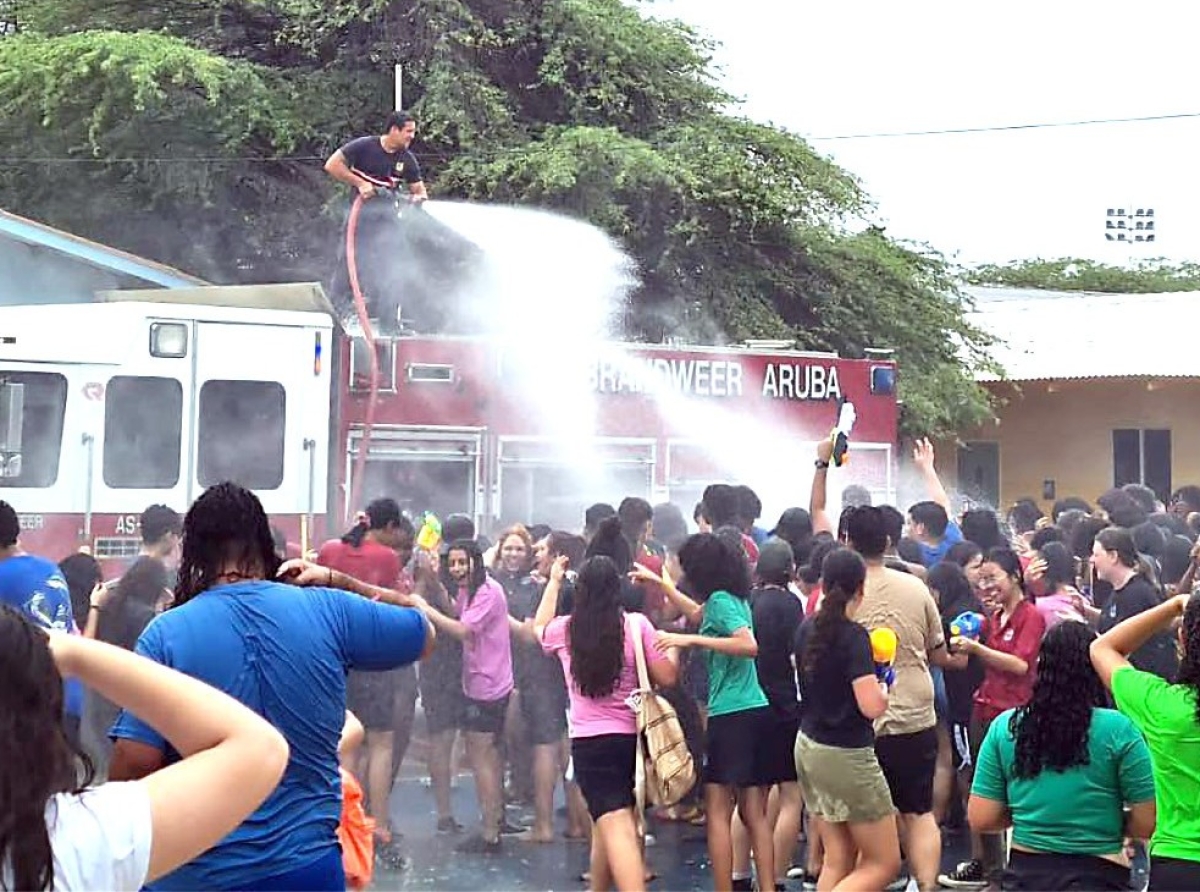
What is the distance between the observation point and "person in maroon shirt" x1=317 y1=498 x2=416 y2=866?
8.11m

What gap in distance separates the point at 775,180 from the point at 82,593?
13190mm

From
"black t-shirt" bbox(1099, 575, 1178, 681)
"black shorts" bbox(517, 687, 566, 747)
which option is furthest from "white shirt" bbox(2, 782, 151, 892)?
"black shorts" bbox(517, 687, 566, 747)

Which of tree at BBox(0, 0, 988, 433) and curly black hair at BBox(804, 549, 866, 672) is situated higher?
tree at BBox(0, 0, 988, 433)

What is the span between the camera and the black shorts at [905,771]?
691 cm

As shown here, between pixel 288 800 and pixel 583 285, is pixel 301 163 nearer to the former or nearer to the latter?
pixel 583 285

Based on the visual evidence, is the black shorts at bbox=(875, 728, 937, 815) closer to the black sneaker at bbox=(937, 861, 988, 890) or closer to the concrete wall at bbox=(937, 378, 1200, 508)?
the black sneaker at bbox=(937, 861, 988, 890)

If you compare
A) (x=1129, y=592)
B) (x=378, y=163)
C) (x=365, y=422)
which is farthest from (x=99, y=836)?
(x=378, y=163)

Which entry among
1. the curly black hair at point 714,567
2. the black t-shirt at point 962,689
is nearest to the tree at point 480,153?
the black t-shirt at point 962,689

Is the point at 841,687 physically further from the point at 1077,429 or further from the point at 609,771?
the point at 1077,429

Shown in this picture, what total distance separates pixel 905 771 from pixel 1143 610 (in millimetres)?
1348

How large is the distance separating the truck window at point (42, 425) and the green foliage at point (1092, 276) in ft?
141

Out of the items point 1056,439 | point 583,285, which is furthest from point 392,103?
point 1056,439

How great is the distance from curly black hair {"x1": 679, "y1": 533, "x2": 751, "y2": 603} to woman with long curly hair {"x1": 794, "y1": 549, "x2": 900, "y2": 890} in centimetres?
56

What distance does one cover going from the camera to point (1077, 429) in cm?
2653
